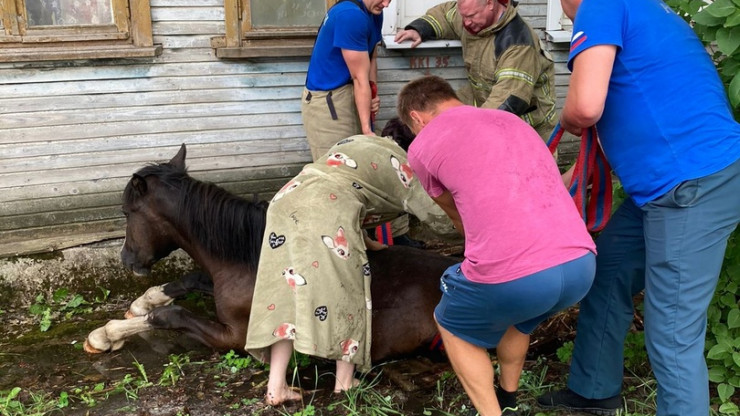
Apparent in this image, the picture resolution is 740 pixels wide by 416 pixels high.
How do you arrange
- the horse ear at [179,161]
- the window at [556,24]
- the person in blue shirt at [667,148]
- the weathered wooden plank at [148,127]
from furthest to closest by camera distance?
the window at [556,24], the weathered wooden plank at [148,127], the horse ear at [179,161], the person in blue shirt at [667,148]

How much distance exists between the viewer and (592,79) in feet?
9.54

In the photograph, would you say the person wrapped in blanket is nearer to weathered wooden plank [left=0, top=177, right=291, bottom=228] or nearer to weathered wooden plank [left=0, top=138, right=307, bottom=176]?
weathered wooden plank [left=0, top=138, right=307, bottom=176]

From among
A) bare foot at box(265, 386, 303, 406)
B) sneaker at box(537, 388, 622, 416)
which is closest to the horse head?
bare foot at box(265, 386, 303, 406)

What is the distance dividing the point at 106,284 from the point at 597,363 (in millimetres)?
3647

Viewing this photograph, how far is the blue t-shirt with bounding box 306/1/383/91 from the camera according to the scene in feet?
16.6

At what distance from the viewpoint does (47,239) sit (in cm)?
549

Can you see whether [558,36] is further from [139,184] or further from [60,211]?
[60,211]

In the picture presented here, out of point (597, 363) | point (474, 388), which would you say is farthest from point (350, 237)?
point (597, 363)

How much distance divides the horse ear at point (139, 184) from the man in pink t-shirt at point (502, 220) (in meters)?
1.93

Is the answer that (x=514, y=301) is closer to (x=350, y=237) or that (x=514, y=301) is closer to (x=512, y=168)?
(x=512, y=168)

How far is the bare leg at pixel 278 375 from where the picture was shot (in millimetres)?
3850

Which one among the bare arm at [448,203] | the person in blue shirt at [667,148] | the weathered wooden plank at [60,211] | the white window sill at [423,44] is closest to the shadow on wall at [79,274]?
the weathered wooden plank at [60,211]

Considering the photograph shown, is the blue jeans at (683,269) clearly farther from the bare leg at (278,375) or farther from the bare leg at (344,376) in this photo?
the bare leg at (278,375)

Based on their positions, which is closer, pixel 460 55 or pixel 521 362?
pixel 521 362
